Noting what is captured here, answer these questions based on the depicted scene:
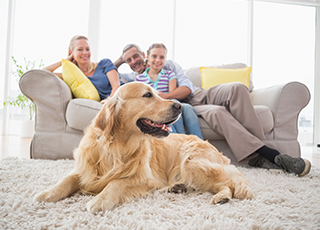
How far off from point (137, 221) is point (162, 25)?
17.8 ft

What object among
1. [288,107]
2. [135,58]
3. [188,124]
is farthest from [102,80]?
[288,107]

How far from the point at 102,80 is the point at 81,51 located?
473 millimetres

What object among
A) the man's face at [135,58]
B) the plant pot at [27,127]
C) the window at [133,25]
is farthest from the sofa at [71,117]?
the window at [133,25]

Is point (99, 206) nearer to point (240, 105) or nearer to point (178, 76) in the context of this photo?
point (240, 105)

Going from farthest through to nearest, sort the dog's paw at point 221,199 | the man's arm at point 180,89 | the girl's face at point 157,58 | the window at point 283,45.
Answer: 1. the window at point 283,45
2. the girl's face at point 157,58
3. the man's arm at point 180,89
4. the dog's paw at point 221,199

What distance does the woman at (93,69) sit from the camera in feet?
9.14

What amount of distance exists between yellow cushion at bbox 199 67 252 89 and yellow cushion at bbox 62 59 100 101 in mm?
1661

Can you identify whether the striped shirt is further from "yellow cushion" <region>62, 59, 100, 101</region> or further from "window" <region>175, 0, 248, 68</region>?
"window" <region>175, 0, 248, 68</region>

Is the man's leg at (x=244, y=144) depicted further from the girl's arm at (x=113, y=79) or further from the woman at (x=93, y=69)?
the woman at (x=93, y=69)

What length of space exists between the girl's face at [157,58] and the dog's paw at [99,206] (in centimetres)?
218

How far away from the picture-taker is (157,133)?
123 cm

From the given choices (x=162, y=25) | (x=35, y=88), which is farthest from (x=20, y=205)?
(x=162, y=25)

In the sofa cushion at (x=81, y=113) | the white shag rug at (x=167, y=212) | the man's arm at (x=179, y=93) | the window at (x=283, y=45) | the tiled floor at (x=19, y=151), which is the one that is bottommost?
the white shag rug at (x=167, y=212)

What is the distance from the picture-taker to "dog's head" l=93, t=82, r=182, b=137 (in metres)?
1.23
